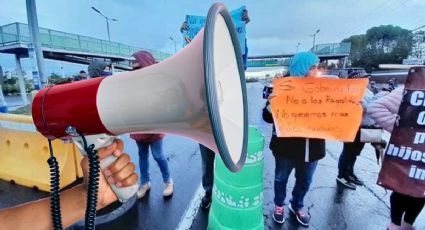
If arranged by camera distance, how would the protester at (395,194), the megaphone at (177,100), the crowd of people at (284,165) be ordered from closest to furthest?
the megaphone at (177,100) → the crowd of people at (284,165) → the protester at (395,194)

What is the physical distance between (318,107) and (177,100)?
2.14 m

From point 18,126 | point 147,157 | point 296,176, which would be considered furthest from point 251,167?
point 18,126

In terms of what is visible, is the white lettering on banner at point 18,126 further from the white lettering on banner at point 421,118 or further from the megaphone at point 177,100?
the white lettering on banner at point 421,118

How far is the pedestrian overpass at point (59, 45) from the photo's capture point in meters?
15.9

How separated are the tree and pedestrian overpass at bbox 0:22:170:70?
112ft

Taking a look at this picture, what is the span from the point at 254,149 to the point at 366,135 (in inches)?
66.9

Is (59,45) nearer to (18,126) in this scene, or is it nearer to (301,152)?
(18,126)

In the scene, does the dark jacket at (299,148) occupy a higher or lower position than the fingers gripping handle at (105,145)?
lower

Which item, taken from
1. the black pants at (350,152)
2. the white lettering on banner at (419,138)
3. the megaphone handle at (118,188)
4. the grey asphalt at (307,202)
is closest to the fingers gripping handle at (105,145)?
the megaphone handle at (118,188)

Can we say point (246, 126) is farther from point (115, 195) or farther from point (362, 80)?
point (362, 80)

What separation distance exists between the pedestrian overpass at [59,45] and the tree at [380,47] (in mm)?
34224

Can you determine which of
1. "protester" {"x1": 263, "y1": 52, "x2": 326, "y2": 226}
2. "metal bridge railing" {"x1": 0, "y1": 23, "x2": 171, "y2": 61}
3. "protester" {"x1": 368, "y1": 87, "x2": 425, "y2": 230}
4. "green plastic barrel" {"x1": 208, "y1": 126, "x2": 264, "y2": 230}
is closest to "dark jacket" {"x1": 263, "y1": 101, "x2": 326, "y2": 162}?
"protester" {"x1": 263, "y1": 52, "x2": 326, "y2": 226}

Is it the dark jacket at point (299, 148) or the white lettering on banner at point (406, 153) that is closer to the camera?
the white lettering on banner at point (406, 153)

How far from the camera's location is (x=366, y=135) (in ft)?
9.80
